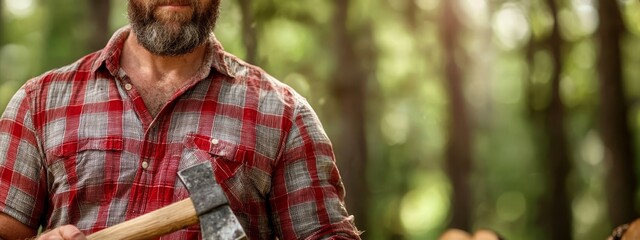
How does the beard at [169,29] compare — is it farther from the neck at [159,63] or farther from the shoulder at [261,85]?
the shoulder at [261,85]

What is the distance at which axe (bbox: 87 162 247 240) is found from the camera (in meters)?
2.26

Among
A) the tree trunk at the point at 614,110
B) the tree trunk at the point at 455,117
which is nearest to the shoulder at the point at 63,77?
the tree trunk at the point at 614,110

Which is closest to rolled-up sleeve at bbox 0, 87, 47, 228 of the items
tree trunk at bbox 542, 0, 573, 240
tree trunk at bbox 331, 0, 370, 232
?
tree trunk at bbox 331, 0, 370, 232

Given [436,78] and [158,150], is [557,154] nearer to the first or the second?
[436,78]

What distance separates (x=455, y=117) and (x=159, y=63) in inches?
610

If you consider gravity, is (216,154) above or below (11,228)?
above

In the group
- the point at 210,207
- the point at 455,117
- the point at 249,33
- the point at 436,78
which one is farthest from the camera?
the point at 436,78

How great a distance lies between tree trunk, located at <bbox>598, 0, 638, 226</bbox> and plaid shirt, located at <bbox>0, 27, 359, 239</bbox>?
8803mm

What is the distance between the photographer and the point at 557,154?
16094 millimetres

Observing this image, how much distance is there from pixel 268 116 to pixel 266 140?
0.08 m

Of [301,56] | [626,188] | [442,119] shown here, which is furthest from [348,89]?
[442,119]

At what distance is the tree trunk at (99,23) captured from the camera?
1108 centimetres

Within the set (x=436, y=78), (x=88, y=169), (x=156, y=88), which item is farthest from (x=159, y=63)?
(x=436, y=78)

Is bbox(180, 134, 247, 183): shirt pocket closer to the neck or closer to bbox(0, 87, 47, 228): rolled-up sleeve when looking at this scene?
the neck
